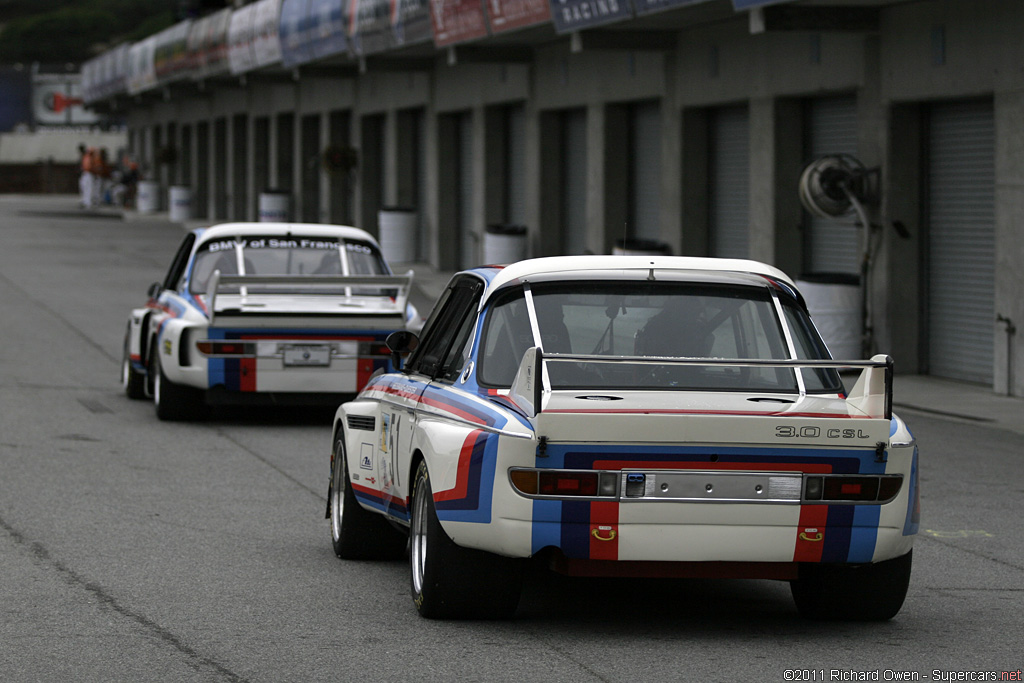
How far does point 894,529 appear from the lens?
6.33 meters

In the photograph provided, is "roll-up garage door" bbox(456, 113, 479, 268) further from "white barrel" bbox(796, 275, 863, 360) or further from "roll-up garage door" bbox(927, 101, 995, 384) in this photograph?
"roll-up garage door" bbox(927, 101, 995, 384)

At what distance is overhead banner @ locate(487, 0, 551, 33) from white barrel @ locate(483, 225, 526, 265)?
4564 mm

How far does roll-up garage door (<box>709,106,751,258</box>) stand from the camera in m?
22.3

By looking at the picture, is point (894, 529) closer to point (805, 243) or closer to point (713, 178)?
point (805, 243)

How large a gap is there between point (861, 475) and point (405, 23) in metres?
23.4

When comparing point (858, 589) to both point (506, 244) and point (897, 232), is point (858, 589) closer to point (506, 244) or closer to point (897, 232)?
point (897, 232)

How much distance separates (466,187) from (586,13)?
488 inches

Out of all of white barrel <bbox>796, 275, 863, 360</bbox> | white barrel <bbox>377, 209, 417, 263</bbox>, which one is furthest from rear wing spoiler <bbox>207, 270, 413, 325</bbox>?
white barrel <bbox>377, 209, 417, 263</bbox>

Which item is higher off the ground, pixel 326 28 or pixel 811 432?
pixel 326 28

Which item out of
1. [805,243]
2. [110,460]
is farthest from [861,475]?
[805,243]

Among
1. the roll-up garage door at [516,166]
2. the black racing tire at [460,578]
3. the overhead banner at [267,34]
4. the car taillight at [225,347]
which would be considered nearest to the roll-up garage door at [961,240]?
the car taillight at [225,347]

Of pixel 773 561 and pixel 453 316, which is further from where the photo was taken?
pixel 453 316

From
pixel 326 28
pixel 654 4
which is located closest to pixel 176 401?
pixel 654 4

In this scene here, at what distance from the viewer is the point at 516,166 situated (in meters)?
30.7
